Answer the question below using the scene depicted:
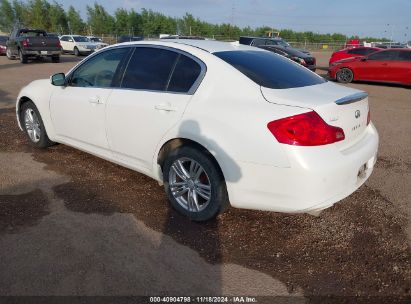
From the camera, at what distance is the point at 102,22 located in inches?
2174

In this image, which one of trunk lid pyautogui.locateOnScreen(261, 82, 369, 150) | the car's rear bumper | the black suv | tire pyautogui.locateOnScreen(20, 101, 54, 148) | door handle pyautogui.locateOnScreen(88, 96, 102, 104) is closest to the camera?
the car's rear bumper

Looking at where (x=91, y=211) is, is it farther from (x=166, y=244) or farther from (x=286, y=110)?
(x=286, y=110)

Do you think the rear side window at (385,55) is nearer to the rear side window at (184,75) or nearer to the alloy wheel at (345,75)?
the alloy wheel at (345,75)

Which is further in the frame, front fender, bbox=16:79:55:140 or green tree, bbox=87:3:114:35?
green tree, bbox=87:3:114:35

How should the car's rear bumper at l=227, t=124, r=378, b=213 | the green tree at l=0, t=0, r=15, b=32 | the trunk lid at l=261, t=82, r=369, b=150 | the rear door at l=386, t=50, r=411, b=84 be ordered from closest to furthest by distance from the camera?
1. the car's rear bumper at l=227, t=124, r=378, b=213
2. the trunk lid at l=261, t=82, r=369, b=150
3. the rear door at l=386, t=50, r=411, b=84
4. the green tree at l=0, t=0, r=15, b=32

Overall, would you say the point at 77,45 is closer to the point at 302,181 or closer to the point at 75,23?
the point at 302,181

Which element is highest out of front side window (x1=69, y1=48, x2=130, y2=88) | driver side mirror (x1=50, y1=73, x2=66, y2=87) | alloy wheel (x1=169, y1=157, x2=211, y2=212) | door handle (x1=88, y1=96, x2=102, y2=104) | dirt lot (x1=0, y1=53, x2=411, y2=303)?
front side window (x1=69, y1=48, x2=130, y2=88)

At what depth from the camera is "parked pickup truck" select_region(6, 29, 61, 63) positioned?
19922 millimetres

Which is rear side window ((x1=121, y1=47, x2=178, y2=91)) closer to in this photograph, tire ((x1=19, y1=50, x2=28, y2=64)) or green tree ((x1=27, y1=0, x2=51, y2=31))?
tire ((x1=19, y1=50, x2=28, y2=64))

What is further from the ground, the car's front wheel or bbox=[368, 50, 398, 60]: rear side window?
bbox=[368, 50, 398, 60]: rear side window

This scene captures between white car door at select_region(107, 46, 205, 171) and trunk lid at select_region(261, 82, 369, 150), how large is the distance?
31.4 inches

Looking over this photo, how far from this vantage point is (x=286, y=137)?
2766mm

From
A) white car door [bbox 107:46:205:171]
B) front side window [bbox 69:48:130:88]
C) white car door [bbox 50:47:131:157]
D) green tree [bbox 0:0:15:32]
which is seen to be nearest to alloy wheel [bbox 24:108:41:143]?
white car door [bbox 50:47:131:157]

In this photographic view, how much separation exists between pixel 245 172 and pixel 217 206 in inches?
18.8
